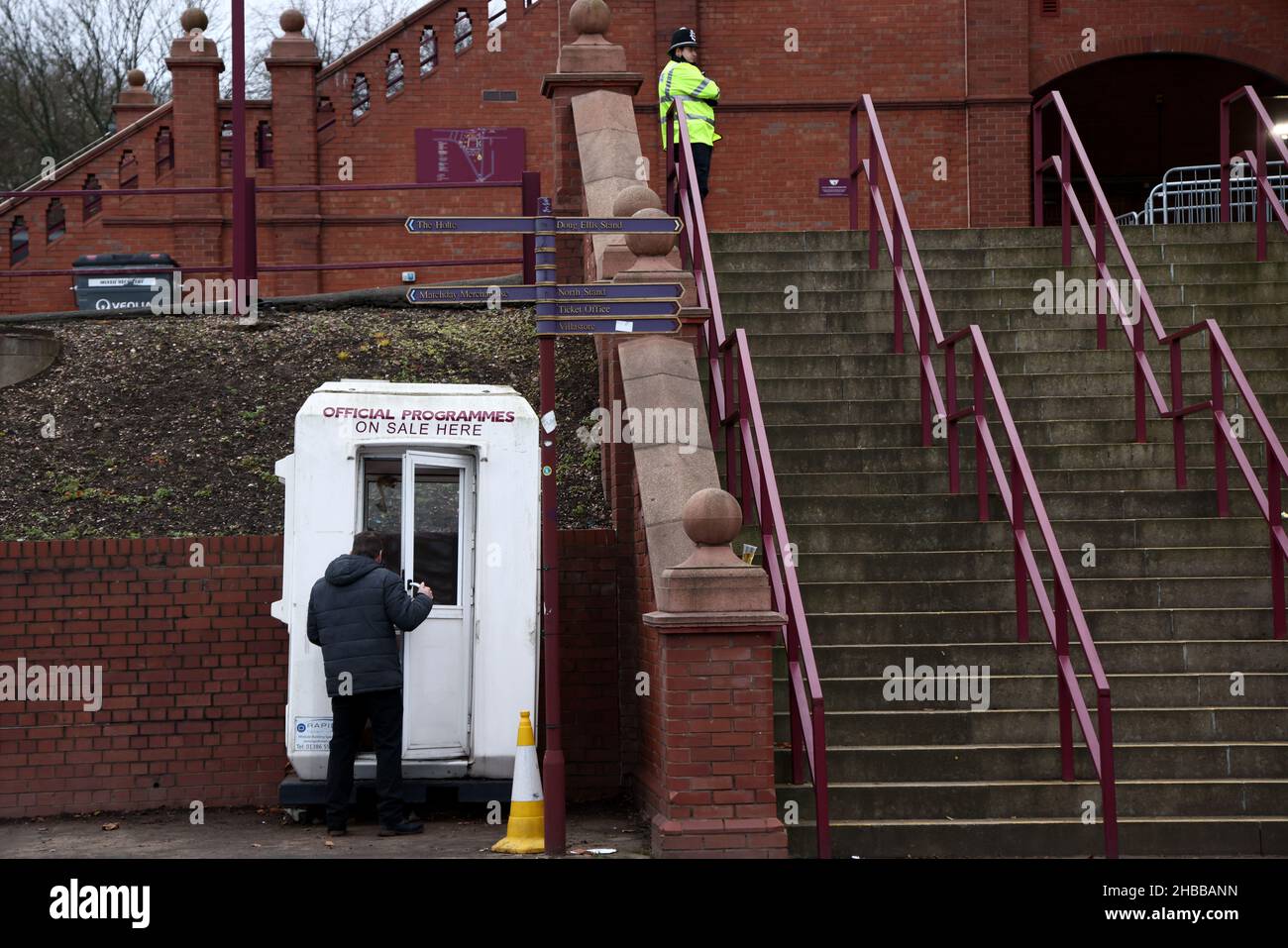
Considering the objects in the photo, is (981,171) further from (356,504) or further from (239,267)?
(356,504)

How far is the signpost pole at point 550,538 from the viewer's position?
7.30m

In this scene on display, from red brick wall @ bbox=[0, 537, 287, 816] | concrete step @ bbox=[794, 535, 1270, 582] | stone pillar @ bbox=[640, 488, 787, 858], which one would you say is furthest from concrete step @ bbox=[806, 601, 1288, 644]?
red brick wall @ bbox=[0, 537, 287, 816]

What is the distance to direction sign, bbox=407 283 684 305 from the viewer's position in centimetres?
739

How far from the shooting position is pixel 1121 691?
8078 millimetres

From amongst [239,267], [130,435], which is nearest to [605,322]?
[130,435]

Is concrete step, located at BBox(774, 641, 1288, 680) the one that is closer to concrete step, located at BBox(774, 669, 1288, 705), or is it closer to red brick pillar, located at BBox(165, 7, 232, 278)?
concrete step, located at BBox(774, 669, 1288, 705)

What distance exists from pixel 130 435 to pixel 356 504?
288cm

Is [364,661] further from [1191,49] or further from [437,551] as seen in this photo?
[1191,49]

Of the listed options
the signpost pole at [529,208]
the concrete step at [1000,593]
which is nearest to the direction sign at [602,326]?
the concrete step at [1000,593]

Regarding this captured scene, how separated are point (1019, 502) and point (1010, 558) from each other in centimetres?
81

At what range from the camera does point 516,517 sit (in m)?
8.43

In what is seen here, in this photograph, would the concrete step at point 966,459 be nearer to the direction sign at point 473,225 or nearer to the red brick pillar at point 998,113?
the direction sign at point 473,225

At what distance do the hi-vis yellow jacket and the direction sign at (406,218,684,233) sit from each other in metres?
5.14

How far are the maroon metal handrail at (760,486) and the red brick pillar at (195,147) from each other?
970cm
